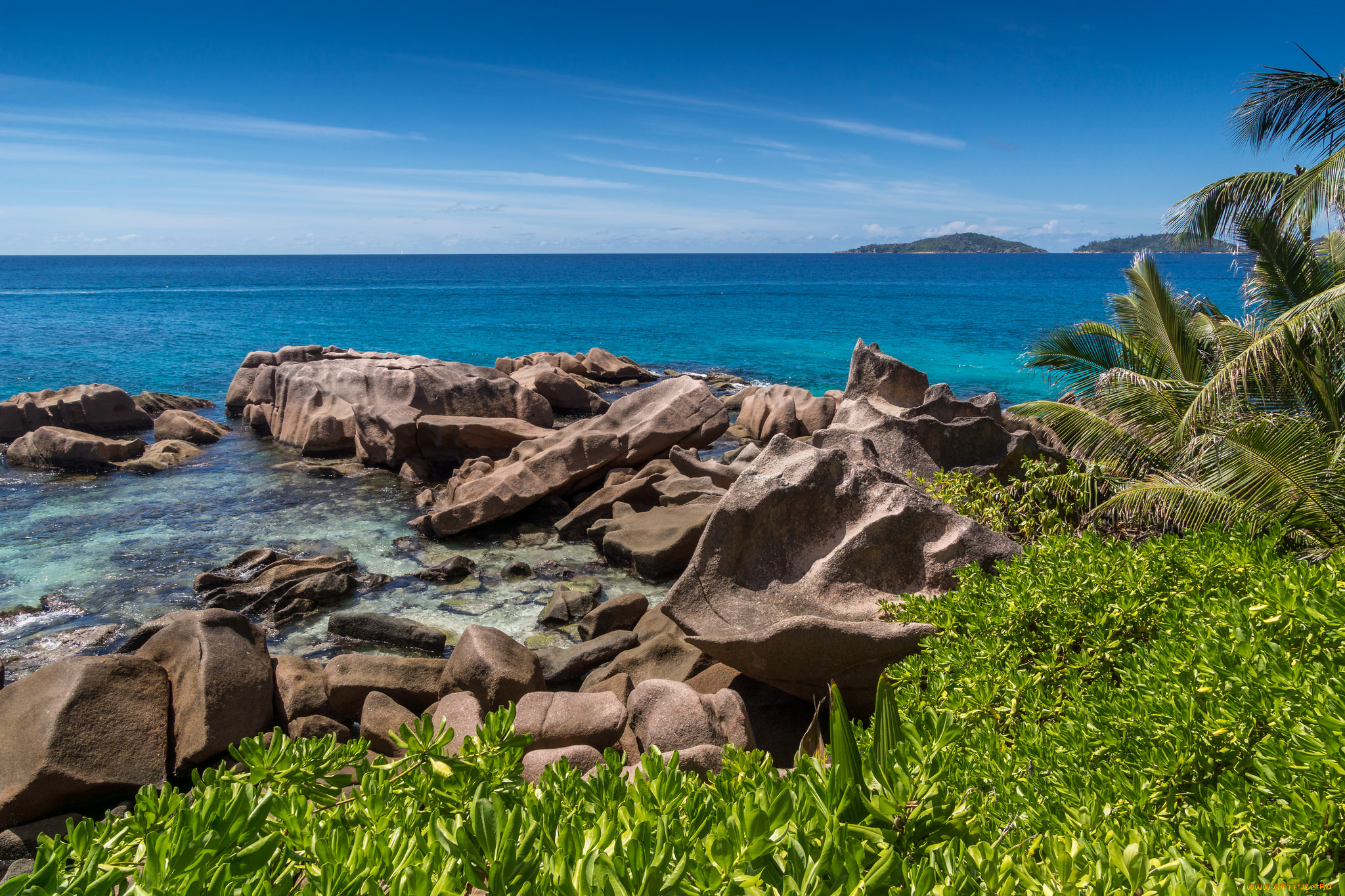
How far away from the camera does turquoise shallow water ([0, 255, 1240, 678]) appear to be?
11.5 metres

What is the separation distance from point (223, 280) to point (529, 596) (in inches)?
4609

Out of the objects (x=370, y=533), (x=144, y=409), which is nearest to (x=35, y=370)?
(x=144, y=409)

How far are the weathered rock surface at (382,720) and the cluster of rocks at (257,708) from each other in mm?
15

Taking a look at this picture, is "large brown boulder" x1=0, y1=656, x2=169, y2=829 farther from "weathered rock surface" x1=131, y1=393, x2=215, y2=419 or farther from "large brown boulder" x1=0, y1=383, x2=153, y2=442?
"weathered rock surface" x1=131, y1=393, x2=215, y2=419

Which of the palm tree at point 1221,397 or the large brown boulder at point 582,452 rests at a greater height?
the palm tree at point 1221,397

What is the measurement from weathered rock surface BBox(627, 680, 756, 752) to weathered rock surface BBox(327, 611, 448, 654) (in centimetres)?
396

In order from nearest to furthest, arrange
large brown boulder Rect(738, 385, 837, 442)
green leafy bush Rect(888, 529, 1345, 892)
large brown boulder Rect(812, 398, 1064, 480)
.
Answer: green leafy bush Rect(888, 529, 1345, 892) < large brown boulder Rect(812, 398, 1064, 480) < large brown boulder Rect(738, 385, 837, 442)

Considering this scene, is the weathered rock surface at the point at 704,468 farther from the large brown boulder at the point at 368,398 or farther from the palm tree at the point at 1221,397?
the large brown boulder at the point at 368,398

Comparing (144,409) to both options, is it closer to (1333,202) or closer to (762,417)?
(762,417)

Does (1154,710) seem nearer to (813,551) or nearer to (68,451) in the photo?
(813,551)

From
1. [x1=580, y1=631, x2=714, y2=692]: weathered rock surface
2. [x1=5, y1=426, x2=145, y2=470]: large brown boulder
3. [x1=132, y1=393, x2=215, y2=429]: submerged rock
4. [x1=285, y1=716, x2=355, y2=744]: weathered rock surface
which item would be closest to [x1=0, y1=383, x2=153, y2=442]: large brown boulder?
[x1=132, y1=393, x2=215, y2=429]: submerged rock

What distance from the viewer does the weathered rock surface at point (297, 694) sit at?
24.1ft

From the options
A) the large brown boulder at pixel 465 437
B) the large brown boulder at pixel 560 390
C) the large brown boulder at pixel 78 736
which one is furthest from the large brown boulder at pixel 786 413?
the large brown boulder at pixel 78 736

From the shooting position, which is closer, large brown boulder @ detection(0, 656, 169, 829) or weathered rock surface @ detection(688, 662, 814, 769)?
large brown boulder @ detection(0, 656, 169, 829)
